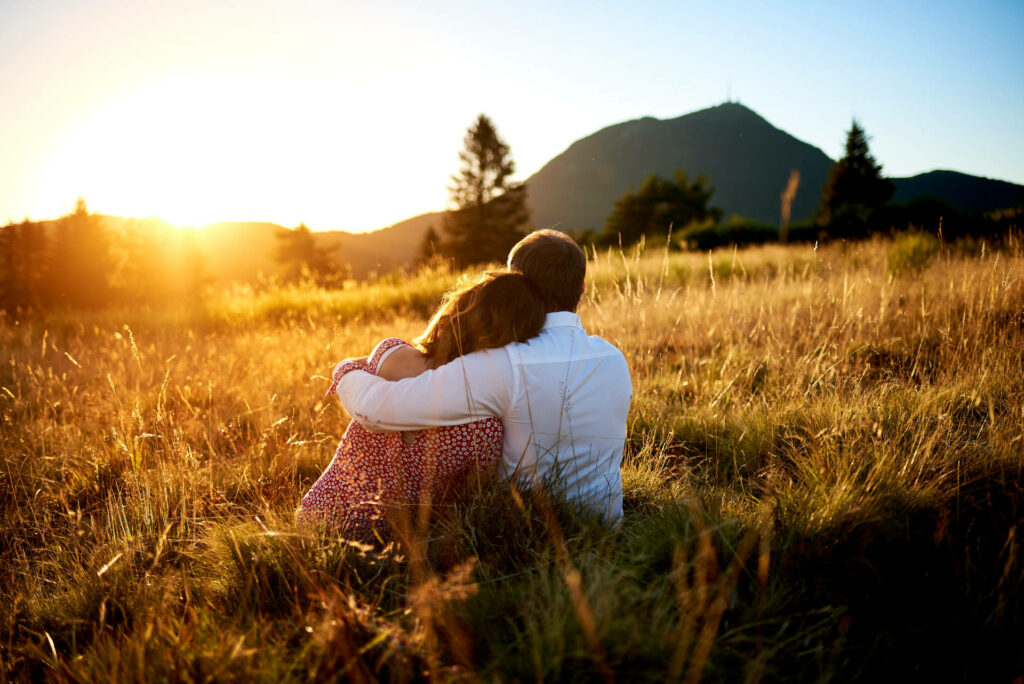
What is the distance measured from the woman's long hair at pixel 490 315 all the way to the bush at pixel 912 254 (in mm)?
5816

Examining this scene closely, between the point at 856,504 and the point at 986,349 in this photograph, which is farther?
the point at 986,349

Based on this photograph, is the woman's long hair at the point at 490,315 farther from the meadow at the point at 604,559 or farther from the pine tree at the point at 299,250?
the pine tree at the point at 299,250

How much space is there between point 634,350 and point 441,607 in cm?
335

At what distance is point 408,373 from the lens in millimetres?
1819

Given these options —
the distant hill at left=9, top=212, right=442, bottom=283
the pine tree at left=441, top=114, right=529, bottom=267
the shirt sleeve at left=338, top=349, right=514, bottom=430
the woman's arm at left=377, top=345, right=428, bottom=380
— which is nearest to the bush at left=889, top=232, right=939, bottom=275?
the shirt sleeve at left=338, top=349, right=514, bottom=430

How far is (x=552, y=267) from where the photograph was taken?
72.5 inches

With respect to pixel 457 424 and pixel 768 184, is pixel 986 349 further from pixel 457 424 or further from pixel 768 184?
pixel 768 184

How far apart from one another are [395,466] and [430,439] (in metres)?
0.19

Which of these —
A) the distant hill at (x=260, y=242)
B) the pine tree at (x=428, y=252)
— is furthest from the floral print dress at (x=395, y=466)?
the distant hill at (x=260, y=242)

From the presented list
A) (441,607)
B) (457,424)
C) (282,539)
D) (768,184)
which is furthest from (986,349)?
(768,184)

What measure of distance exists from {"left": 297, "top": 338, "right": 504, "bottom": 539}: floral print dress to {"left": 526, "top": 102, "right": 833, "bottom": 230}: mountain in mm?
63066

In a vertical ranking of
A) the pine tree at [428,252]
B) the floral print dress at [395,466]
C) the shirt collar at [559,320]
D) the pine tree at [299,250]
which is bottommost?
the floral print dress at [395,466]

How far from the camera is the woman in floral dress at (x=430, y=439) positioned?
1.73 m

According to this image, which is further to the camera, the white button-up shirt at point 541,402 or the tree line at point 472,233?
the tree line at point 472,233
